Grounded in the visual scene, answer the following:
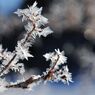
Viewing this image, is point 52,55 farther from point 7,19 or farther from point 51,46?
point 51,46

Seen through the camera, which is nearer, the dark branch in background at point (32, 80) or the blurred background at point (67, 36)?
the dark branch in background at point (32, 80)

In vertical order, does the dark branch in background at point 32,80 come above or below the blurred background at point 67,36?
below

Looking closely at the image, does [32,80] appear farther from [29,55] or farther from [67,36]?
[67,36]

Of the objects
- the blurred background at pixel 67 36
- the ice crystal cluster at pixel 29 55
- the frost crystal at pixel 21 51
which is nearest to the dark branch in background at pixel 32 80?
the ice crystal cluster at pixel 29 55

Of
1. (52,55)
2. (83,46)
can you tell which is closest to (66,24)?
(83,46)

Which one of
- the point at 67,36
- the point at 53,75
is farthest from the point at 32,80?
the point at 67,36

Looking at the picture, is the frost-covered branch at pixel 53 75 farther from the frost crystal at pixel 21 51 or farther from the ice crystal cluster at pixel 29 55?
the frost crystal at pixel 21 51
